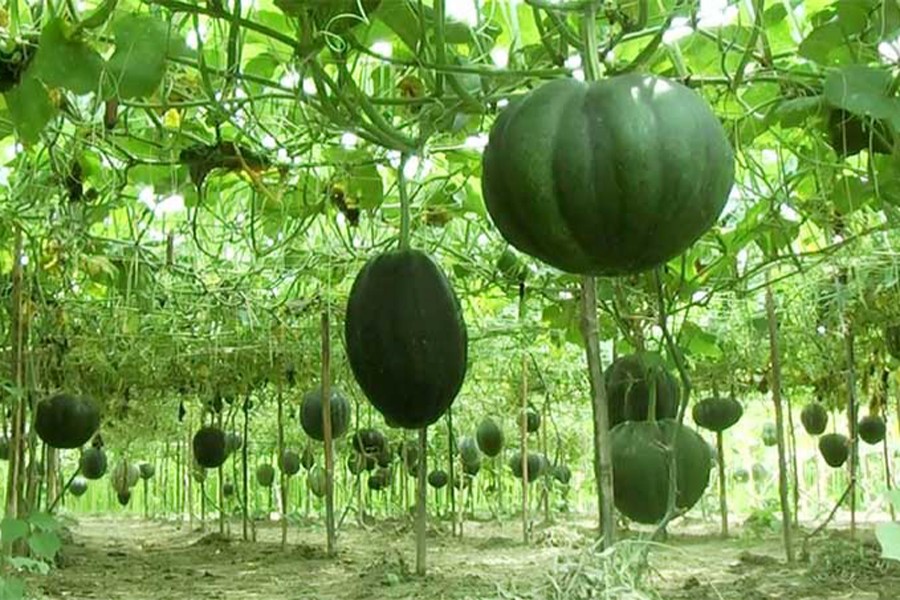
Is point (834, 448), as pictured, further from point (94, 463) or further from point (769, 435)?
point (769, 435)

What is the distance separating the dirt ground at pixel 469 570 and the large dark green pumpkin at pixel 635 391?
18.4 inches

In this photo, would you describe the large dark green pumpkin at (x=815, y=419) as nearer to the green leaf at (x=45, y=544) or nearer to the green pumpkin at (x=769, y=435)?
the green pumpkin at (x=769, y=435)

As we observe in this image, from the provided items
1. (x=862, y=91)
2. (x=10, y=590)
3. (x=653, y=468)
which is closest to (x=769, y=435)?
(x=653, y=468)

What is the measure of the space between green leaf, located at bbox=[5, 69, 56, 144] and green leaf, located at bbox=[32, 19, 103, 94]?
0.09 m

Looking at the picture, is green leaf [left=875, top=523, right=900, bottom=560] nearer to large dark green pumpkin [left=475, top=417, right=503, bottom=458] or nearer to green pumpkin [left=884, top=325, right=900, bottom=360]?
green pumpkin [left=884, top=325, right=900, bottom=360]

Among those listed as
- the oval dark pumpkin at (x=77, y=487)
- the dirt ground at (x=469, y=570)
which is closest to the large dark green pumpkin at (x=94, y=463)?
the dirt ground at (x=469, y=570)

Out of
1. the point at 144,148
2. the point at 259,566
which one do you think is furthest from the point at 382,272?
the point at 259,566

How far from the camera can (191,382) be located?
9.98 metres

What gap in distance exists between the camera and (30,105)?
7.83 feet

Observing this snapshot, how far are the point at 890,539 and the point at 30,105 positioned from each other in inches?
69.2

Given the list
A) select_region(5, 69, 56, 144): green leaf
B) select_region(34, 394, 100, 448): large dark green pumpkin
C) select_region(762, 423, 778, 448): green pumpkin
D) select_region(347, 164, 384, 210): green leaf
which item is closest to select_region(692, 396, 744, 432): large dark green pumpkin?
select_region(34, 394, 100, 448): large dark green pumpkin

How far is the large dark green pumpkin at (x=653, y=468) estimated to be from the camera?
10.0 feet

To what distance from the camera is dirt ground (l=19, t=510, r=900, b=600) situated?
2.98 meters

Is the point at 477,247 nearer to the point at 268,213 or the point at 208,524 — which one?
the point at 268,213
